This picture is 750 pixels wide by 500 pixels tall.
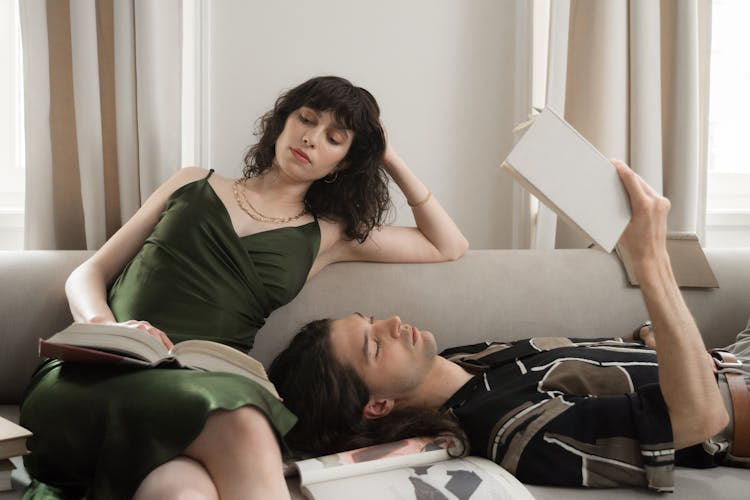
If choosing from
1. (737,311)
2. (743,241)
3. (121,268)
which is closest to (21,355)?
(121,268)

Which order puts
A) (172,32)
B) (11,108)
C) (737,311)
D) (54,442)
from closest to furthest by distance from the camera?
(54,442) < (737,311) < (172,32) < (11,108)

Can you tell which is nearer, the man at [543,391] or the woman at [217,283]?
the woman at [217,283]

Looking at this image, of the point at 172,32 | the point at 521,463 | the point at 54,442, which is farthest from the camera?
the point at 172,32

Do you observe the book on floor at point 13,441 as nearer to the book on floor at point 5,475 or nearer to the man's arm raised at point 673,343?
the book on floor at point 5,475

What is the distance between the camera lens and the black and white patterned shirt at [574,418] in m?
1.38

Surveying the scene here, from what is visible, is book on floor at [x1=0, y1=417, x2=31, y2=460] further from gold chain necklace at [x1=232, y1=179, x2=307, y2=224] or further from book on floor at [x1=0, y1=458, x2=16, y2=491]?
gold chain necklace at [x1=232, y1=179, x2=307, y2=224]

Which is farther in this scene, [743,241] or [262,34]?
[743,241]

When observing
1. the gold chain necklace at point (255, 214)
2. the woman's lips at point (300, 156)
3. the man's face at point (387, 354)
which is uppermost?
the woman's lips at point (300, 156)

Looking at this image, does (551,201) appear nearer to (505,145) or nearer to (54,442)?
(54,442)

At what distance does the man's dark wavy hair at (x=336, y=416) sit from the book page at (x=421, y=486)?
158mm

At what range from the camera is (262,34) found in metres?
2.56

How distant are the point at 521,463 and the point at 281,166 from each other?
0.99 metres

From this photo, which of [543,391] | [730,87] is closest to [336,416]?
[543,391]

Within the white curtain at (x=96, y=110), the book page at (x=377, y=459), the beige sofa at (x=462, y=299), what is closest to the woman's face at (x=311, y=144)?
the beige sofa at (x=462, y=299)
